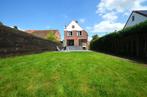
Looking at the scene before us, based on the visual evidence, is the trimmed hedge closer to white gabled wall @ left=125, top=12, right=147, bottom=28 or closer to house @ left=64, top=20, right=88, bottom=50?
white gabled wall @ left=125, top=12, right=147, bottom=28

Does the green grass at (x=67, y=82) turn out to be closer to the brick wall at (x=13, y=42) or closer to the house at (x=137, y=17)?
the brick wall at (x=13, y=42)

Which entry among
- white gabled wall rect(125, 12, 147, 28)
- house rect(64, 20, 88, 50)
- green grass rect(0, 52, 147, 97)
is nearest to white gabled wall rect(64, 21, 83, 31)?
house rect(64, 20, 88, 50)

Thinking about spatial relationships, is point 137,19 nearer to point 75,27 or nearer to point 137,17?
point 137,17

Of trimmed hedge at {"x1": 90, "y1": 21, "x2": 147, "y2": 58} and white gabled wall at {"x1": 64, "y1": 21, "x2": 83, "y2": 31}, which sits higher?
white gabled wall at {"x1": 64, "y1": 21, "x2": 83, "y2": 31}

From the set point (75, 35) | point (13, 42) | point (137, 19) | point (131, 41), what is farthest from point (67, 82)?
point (75, 35)

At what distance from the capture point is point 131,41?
19312 millimetres

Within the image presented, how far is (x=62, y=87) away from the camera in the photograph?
6039 millimetres

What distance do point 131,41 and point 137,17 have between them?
19.6 metres

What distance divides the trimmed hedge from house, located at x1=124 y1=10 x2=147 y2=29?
37.2 feet

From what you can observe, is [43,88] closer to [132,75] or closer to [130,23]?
[132,75]

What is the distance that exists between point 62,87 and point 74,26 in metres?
55.7

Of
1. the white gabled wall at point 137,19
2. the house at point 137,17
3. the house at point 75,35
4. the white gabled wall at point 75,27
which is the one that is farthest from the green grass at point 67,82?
the white gabled wall at point 75,27

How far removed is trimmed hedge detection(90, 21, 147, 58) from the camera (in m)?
16.4

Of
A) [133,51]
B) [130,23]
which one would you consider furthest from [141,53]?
[130,23]
